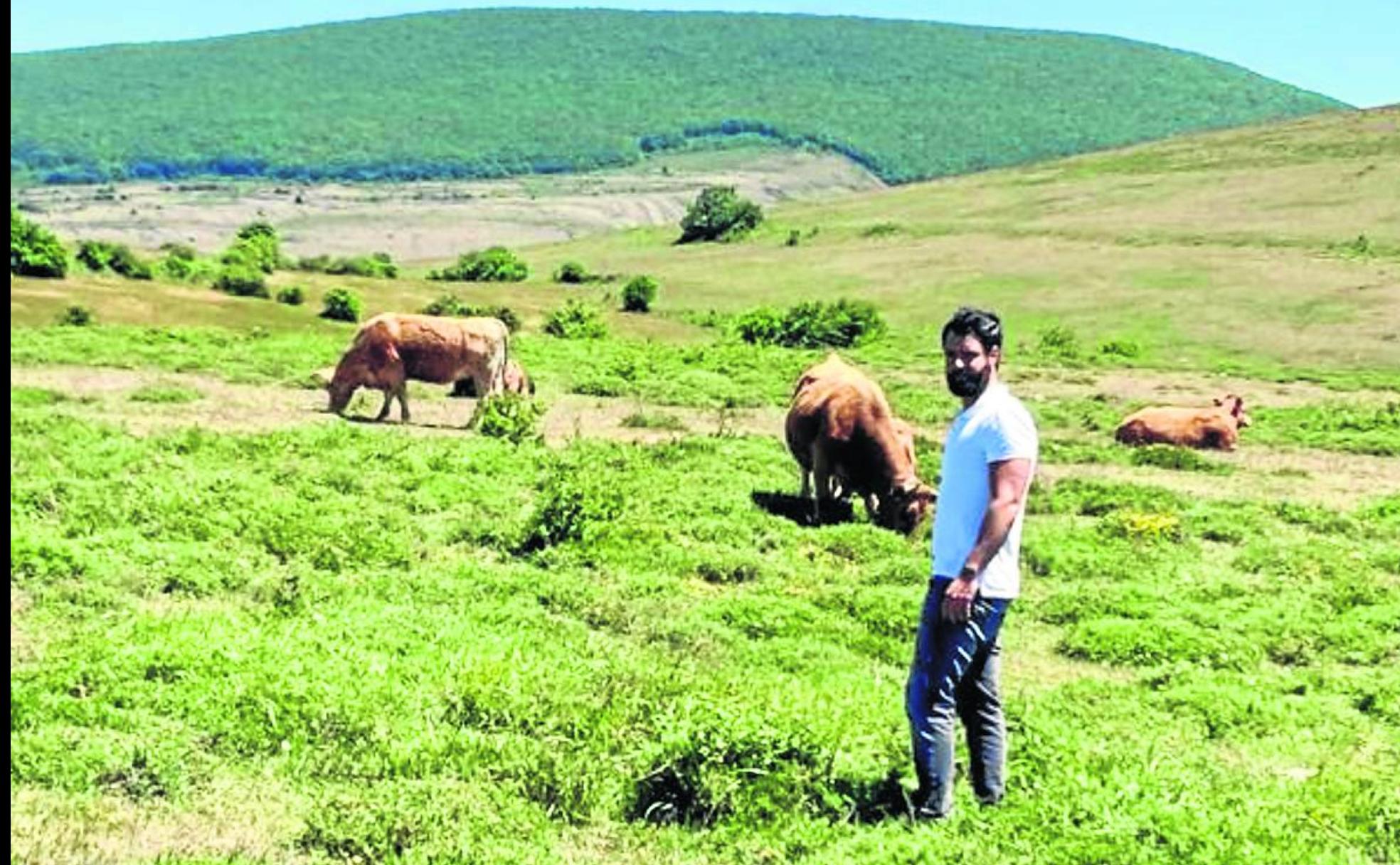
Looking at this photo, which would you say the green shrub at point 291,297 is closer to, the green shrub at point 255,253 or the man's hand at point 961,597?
the green shrub at point 255,253

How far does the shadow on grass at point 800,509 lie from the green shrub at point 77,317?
24678mm

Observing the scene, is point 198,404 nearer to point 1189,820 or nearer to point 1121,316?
point 1189,820

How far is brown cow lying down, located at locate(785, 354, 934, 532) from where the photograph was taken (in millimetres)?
18250

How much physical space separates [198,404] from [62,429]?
635cm

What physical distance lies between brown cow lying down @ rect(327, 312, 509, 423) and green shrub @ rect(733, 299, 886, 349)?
2197 cm

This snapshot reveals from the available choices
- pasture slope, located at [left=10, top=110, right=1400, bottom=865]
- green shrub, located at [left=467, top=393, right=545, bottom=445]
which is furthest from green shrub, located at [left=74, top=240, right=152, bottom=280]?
green shrub, located at [left=467, top=393, right=545, bottom=445]

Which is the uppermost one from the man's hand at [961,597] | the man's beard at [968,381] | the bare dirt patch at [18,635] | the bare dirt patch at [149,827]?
the man's beard at [968,381]

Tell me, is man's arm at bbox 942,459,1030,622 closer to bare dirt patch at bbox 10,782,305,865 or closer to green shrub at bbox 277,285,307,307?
bare dirt patch at bbox 10,782,305,865

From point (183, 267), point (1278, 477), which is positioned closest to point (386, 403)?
point (1278, 477)

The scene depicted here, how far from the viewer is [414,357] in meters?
26.7

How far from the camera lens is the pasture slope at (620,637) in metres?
7.83

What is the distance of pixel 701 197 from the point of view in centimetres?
10612

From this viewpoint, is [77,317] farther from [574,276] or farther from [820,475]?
[574,276]

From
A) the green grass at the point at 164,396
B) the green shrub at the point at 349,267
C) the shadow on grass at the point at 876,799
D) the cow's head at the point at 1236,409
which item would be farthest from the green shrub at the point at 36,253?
the shadow on grass at the point at 876,799
